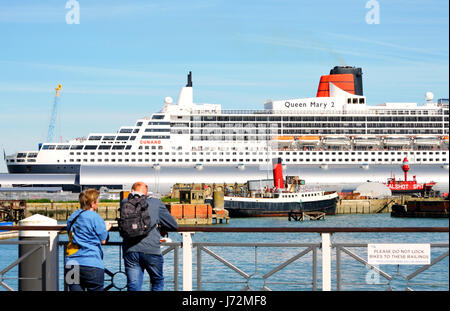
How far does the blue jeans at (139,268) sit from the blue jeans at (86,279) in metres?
0.31

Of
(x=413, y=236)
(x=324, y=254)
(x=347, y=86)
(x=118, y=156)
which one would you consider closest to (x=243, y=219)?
(x=413, y=236)

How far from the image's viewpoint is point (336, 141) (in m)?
76.4

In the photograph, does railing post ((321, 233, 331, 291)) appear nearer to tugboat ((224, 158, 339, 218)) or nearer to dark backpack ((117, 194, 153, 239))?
dark backpack ((117, 194, 153, 239))

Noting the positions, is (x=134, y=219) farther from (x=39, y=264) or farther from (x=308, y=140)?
(x=308, y=140)

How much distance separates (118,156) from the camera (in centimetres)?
7244

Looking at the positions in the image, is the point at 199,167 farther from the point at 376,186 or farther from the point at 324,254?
the point at 324,254

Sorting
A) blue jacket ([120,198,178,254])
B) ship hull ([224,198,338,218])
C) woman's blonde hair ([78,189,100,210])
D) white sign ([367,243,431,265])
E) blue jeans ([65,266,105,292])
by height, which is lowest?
ship hull ([224,198,338,218])

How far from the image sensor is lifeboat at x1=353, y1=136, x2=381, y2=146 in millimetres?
76938

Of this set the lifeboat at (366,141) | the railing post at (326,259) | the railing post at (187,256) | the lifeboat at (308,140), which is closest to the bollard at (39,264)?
the railing post at (187,256)

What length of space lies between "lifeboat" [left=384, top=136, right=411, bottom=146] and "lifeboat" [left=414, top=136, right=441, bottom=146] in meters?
0.96

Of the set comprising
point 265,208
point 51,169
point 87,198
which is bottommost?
point 265,208

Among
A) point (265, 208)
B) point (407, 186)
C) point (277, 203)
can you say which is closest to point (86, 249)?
point (265, 208)

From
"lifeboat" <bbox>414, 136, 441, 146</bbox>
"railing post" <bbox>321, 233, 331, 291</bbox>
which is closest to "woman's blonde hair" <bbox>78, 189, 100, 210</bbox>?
"railing post" <bbox>321, 233, 331, 291</bbox>

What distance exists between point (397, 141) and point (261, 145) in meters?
15.2
